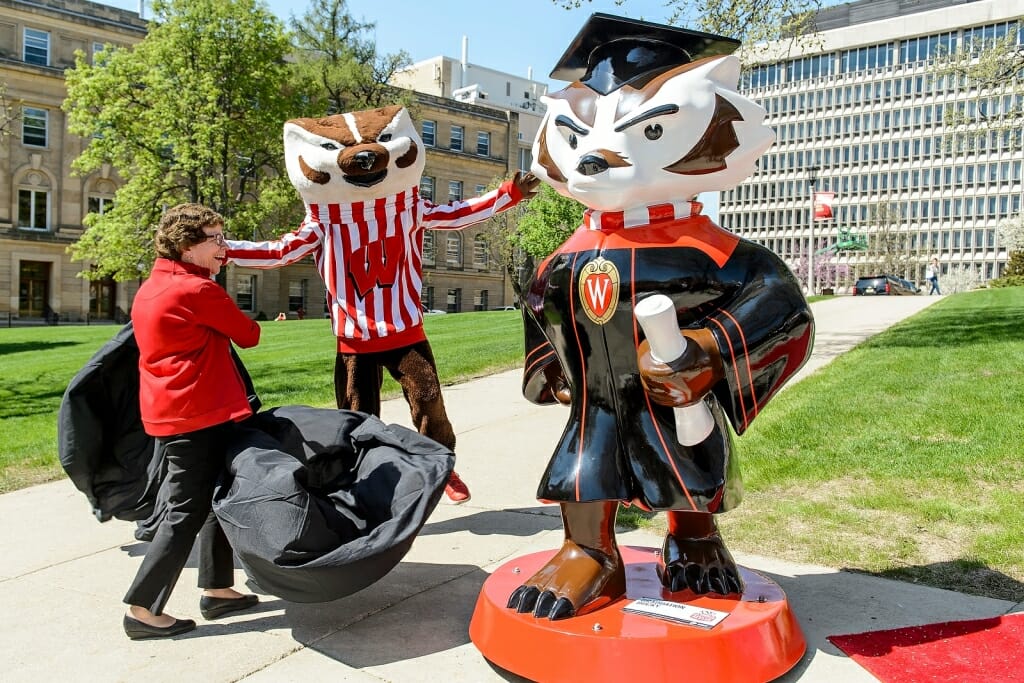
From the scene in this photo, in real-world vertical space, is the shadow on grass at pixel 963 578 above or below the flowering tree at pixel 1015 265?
below

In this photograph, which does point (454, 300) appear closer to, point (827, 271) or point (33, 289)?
point (33, 289)

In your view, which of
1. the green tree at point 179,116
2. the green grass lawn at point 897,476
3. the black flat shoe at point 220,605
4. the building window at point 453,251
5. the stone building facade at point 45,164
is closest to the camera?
the black flat shoe at point 220,605

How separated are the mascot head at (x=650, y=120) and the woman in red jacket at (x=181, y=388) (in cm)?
134

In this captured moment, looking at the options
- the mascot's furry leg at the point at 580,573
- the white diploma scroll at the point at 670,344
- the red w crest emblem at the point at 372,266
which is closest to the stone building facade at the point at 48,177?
the red w crest emblem at the point at 372,266

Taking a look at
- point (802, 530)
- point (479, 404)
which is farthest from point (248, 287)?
point (802, 530)

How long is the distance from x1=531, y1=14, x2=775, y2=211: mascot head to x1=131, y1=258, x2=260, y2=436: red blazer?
132cm

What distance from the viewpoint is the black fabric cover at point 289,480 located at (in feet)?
9.23

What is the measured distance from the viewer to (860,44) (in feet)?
219

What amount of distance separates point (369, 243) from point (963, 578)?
3140 mm

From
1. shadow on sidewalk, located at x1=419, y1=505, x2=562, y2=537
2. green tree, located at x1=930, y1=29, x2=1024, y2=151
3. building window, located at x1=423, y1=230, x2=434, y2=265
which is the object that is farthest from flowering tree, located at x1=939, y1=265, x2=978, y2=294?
shadow on sidewalk, located at x1=419, y1=505, x2=562, y2=537

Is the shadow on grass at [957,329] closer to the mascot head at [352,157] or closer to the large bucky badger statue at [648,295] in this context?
the mascot head at [352,157]

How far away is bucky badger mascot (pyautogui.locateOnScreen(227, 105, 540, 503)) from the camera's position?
4340 millimetres

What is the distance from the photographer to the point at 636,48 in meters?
2.85

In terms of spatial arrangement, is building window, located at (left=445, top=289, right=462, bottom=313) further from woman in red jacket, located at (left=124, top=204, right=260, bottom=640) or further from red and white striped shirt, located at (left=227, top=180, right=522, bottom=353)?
woman in red jacket, located at (left=124, top=204, right=260, bottom=640)
